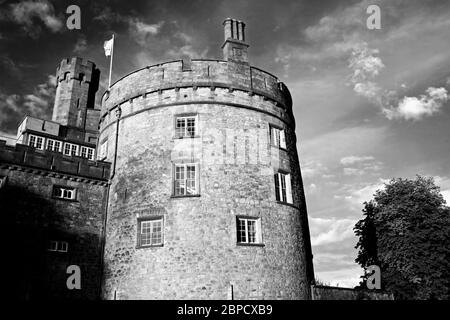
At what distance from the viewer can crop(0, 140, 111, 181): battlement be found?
1973 cm

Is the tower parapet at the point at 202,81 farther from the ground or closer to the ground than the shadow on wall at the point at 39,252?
farther from the ground

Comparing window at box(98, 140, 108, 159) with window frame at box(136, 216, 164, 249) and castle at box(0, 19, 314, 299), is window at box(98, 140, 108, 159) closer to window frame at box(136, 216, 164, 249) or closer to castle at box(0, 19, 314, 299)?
castle at box(0, 19, 314, 299)

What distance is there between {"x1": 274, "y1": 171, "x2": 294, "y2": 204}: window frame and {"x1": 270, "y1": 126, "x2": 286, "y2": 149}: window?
1.68 m

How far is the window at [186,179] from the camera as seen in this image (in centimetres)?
1977

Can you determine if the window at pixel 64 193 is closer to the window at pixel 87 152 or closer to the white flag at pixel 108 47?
the window at pixel 87 152

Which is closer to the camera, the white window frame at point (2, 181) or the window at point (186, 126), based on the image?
the white window frame at point (2, 181)

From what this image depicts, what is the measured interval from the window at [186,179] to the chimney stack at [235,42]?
7.45 metres

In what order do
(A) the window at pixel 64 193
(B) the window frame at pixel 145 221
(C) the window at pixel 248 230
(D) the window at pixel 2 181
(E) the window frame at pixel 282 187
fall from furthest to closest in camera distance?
(E) the window frame at pixel 282 187 < (A) the window at pixel 64 193 < (C) the window at pixel 248 230 < (D) the window at pixel 2 181 < (B) the window frame at pixel 145 221

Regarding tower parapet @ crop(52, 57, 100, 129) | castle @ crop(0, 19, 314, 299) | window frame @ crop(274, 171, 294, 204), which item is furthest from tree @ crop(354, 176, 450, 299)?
tower parapet @ crop(52, 57, 100, 129)

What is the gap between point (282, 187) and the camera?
21703 mm

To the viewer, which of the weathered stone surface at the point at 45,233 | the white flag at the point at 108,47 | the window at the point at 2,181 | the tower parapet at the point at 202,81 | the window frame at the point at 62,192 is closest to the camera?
the weathered stone surface at the point at 45,233

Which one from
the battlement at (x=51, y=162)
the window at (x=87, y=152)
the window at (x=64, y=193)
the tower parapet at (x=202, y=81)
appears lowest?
the window at (x=64, y=193)

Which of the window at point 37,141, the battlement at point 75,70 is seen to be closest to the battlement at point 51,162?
the window at point 37,141
